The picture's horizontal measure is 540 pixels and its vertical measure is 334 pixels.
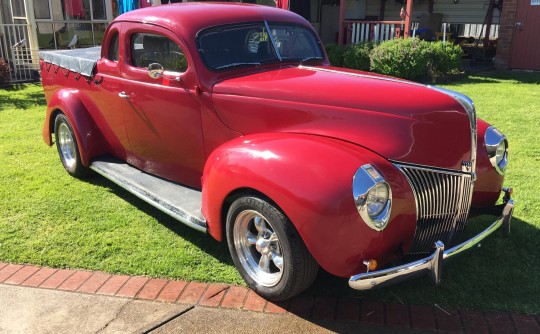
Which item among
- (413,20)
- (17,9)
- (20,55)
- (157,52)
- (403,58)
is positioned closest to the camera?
(157,52)

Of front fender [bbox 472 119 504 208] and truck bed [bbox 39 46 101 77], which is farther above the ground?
truck bed [bbox 39 46 101 77]

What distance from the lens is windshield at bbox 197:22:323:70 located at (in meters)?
3.86

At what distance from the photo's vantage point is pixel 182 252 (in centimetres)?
378

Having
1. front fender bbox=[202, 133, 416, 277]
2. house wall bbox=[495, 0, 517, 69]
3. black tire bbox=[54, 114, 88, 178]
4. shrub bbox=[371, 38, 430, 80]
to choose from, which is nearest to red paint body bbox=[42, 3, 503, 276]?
front fender bbox=[202, 133, 416, 277]

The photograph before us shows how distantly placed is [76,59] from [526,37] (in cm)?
1226

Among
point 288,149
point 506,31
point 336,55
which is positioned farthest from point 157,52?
point 506,31

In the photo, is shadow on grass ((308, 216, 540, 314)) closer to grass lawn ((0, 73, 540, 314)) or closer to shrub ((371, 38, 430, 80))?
grass lawn ((0, 73, 540, 314))

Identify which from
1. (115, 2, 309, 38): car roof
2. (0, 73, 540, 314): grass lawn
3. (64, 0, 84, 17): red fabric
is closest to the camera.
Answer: (0, 73, 540, 314): grass lawn

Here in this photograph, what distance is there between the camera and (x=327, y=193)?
8.55 feet

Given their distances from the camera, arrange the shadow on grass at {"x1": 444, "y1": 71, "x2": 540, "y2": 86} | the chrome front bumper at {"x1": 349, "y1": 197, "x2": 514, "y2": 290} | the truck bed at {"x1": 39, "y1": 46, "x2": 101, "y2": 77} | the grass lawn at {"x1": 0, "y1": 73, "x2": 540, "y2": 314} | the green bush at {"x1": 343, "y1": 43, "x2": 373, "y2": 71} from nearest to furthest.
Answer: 1. the chrome front bumper at {"x1": 349, "y1": 197, "x2": 514, "y2": 290}
2. the grass lawn at {"x1": 0, "y1": 73, "x2": 540, "y2": 314}
3. the truck bed at {"x1": 39, "y1": 46, "x2": 101, "y2": 77}
4. the shadow on grass at {"x1": 444, "y1": 71, "x2": 540, "y2": 86}
5. the green bush at {"x1": 343, "y1": 43, "x2": 373, "y2": 71}

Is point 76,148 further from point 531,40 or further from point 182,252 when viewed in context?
point 531,40

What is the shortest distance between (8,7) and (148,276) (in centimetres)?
1327

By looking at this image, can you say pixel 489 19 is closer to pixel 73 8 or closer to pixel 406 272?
pixel 73 8

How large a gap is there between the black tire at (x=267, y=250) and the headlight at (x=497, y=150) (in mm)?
1633
